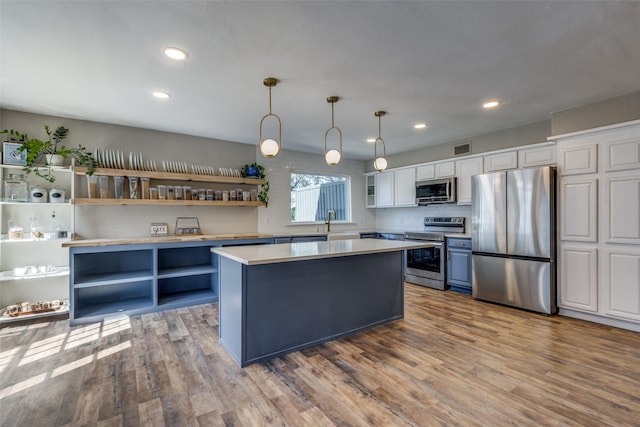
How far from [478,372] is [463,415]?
0.60 metres

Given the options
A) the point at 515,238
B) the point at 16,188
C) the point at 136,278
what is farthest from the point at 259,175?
the point at 515,238

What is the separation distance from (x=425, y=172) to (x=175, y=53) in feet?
14.3

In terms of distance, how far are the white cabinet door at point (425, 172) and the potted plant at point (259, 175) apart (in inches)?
108

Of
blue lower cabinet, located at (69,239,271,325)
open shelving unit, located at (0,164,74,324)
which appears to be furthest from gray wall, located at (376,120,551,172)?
open shelving unit, located at (0,164,74,324)

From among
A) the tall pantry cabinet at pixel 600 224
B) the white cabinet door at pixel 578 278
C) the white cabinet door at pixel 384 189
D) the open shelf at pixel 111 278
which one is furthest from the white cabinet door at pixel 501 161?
the open shelf at pixel 111 278

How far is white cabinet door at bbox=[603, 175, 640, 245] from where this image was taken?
308cm

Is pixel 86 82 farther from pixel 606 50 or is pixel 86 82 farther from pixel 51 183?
pixel 606 50

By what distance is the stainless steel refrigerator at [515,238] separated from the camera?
11.8 ft

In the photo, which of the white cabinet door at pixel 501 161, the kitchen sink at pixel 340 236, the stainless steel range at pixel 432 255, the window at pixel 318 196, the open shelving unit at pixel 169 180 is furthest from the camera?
the window at pixel 318 196

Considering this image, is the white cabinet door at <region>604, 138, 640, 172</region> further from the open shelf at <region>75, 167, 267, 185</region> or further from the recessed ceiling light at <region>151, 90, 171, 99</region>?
the recessed ceiling light at <region>151, 90, 171, 99</region>

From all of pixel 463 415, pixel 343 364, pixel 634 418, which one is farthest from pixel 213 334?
pixel 634 418

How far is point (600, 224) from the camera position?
3.30 metres

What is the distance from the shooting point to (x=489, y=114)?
377 centimetres

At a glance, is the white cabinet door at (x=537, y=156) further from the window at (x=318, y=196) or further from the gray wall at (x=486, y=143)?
the window at (x=318, y=196)
